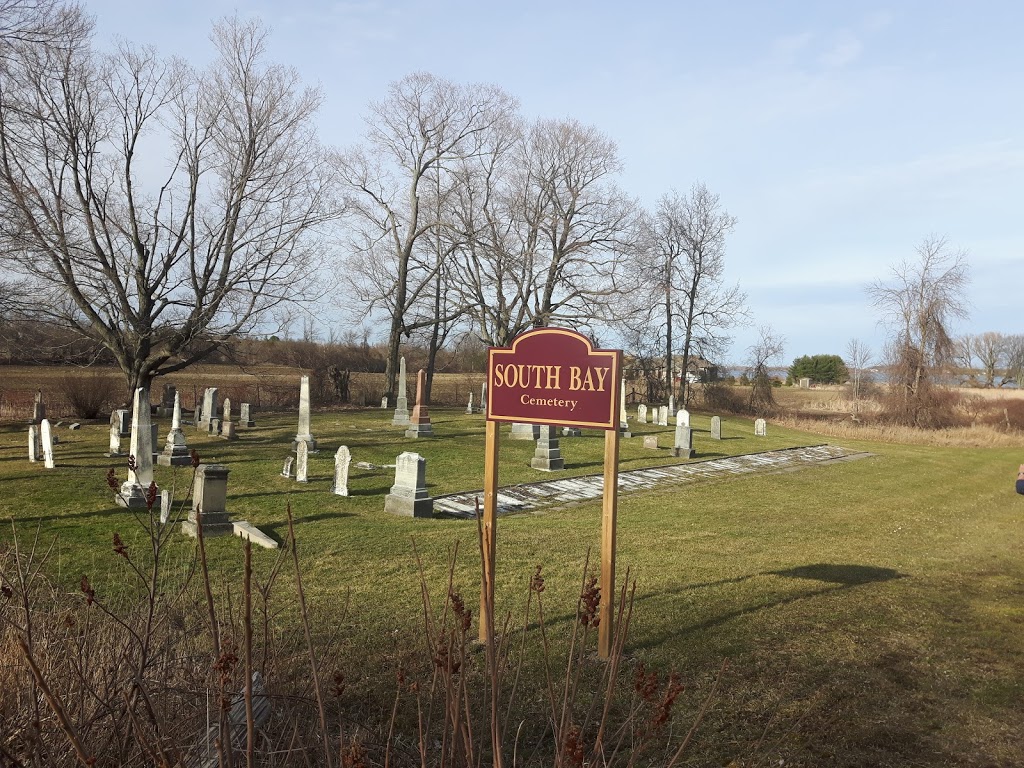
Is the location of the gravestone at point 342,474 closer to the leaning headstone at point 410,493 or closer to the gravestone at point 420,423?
the leaning headstone at point 410,493

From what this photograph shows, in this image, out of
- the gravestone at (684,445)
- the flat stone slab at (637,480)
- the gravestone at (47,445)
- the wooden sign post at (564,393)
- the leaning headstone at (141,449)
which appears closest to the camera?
the wooden sign post at (564,393)

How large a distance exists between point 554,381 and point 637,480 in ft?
35.5

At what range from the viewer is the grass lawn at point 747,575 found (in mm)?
4570

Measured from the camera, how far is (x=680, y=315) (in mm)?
41719

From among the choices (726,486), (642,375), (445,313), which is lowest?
(726,486)

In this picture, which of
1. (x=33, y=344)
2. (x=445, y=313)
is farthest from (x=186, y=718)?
(x=445, y=313)

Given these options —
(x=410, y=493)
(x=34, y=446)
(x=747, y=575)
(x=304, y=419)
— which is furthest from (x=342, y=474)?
(x=34, y=446)

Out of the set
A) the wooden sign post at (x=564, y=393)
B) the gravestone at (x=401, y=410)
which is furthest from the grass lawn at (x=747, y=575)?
the gravestone at (x=401, y=410)

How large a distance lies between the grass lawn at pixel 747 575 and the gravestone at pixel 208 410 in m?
3.74

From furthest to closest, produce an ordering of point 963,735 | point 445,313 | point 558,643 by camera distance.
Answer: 1. point 445,313
2. point 558,643
3. point 963,735

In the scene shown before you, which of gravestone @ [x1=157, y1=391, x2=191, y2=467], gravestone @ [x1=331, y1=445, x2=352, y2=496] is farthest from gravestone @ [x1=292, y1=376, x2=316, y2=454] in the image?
gravestone @ [x1=331, y1=445, x2=352, y2=496]

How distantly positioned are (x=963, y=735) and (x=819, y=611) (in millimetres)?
2509

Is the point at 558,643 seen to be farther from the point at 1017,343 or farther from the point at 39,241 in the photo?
the point at 1017,343

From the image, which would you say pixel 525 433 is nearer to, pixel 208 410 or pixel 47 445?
pixel 208 410
